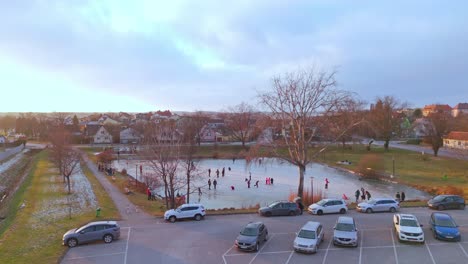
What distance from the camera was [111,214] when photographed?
26.7 m

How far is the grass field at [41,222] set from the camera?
18188mm

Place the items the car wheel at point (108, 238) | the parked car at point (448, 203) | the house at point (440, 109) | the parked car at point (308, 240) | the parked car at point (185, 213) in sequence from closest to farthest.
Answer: the parked car at point (308, 240) → the car wheel at point (108, 238) → the parked car at point (185, 213) → the parked car at point (448, 203) → the house at point (440, 109)

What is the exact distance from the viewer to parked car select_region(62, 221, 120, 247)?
19453 millimetres

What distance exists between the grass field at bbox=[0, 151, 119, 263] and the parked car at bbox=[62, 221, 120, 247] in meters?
0.60

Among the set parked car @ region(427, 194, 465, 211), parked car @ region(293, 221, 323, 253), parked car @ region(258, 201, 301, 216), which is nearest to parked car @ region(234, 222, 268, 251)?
parked car @ region(293, 221, 323, 253)

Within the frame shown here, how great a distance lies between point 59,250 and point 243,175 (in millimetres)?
35403

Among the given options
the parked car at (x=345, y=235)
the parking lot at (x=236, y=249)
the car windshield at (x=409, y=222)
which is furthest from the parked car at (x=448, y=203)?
the parked car at (x=345, y=235)

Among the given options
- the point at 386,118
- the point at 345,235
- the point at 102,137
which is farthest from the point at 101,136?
the point at 345,235

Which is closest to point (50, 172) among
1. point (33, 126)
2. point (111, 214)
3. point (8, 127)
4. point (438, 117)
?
point (111, 214)

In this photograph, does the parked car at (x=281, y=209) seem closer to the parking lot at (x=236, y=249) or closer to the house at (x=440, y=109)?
the parking lot at (x=236, y=249)

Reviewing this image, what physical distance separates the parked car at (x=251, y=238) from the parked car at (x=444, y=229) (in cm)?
917

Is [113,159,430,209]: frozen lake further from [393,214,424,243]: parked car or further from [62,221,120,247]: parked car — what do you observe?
[62,221,120,247]: parked car

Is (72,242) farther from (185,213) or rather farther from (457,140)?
(457,140)

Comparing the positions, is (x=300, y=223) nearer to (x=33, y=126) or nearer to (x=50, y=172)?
(x=50, y=172)
